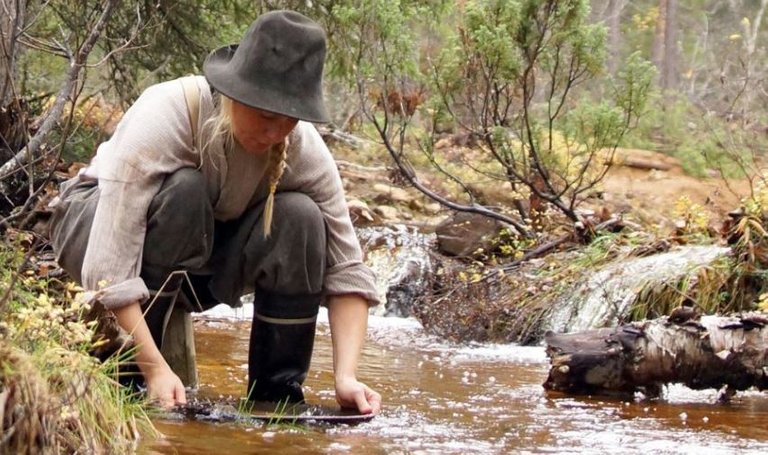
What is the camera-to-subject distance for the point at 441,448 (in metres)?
3.24

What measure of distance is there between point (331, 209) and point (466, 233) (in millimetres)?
5958

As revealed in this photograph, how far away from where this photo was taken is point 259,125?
3340 millimetres

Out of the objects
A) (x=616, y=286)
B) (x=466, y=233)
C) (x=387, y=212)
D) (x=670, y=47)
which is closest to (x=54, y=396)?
(x=616, y=286)

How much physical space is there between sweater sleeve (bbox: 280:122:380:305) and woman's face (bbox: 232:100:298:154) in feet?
0.90

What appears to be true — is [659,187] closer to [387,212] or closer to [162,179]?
[387,212]

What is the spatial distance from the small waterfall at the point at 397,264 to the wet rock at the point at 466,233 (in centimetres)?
21

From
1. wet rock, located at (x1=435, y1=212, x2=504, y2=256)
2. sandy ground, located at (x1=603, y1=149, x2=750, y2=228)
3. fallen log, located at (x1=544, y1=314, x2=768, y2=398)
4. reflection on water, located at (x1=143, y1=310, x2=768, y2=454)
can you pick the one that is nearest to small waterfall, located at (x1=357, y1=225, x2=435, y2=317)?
wet rock, located at (x1=435, y1=212, x2=504, y2=256)

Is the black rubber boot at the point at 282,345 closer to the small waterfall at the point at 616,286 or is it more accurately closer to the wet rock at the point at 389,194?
the small waterfall at the point at 616,286

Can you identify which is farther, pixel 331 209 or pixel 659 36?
pixel 659 36

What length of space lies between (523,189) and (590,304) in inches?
113

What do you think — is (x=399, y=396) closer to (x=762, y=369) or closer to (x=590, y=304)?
(x=762, y=369)

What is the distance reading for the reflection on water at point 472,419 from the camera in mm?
3203

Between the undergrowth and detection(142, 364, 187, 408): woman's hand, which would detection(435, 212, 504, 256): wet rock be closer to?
detection(142, 364, 187, 408): woman's hand

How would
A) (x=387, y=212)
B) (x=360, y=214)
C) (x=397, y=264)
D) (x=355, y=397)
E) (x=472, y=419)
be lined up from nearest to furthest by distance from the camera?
(x=355, y=397) → (x=472, y=419) → (x=397, y=264) → (x=360, y=214) → (x=387, y=212)
